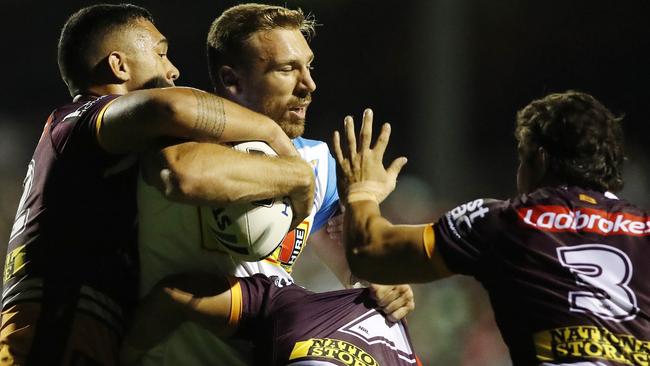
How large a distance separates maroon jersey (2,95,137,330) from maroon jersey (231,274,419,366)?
0.49 m

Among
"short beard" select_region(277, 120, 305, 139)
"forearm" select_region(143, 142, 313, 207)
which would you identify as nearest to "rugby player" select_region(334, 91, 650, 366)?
"forearm" select_region(143, 142, 313, 207)

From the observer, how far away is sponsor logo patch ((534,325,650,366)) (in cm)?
326

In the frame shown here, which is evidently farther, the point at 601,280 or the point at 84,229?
the point at 84,229

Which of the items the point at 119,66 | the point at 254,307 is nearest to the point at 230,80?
the point at 119,66

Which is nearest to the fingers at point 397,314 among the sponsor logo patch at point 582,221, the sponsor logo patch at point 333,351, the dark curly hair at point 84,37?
the sponsor logo patch at point 333,351

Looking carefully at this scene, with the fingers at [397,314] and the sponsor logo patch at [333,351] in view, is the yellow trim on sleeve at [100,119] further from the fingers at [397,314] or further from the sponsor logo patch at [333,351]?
the fingers at [397,314]

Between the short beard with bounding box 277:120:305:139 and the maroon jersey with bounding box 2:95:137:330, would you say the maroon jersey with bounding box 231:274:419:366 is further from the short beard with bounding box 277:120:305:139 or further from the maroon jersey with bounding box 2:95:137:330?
the short beard with bounding box 277:120:305:139

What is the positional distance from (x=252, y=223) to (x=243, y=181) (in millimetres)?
193

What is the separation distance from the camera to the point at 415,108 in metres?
9.63

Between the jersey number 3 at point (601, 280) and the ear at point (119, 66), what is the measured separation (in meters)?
1.81

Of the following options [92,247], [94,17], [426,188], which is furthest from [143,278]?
[426,188]

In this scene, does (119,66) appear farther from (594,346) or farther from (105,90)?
(594,346)

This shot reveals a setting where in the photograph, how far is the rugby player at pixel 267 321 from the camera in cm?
364

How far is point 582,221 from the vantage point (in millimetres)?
3389
